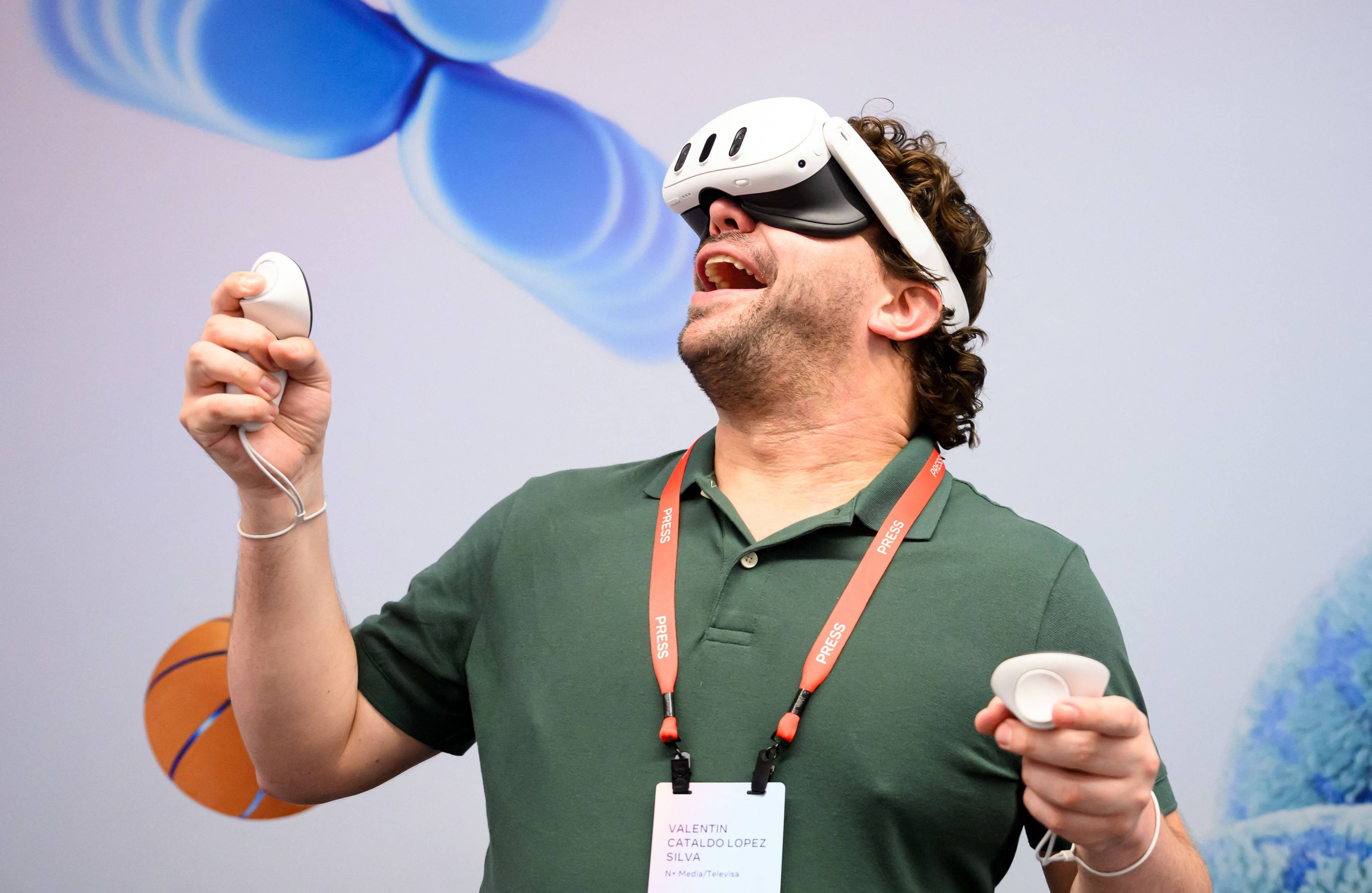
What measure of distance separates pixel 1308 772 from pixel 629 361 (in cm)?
158

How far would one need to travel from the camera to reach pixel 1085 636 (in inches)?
46.1

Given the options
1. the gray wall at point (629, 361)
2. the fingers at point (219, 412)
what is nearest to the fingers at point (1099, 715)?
the fingers at point (219, 412)

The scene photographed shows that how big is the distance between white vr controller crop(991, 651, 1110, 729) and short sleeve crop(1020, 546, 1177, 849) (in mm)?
367

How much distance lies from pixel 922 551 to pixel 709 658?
0.94 ft

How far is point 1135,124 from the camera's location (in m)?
2.31

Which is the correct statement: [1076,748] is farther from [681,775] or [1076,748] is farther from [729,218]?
[729,218]

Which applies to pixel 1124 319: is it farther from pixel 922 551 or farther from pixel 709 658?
pixel 709 658

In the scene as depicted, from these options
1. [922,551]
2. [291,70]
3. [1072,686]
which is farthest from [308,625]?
[291,70]

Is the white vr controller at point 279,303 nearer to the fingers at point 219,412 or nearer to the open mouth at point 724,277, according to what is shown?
the fingers at point 219,412

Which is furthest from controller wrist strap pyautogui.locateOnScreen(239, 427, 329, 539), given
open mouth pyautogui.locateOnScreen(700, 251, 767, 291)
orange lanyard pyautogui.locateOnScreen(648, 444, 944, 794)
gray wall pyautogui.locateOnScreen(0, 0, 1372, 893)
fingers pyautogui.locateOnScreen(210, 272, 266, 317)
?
gray wall pyautogui.locateOnScreen(0, 0, 1372, 893)

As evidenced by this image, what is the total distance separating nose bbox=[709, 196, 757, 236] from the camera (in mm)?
1513

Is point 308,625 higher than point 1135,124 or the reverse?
the reverse

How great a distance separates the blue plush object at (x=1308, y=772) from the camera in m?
2.01

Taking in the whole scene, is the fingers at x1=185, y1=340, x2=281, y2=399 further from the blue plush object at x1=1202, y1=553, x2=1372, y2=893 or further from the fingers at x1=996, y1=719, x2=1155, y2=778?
the blue plush object at x1=1202, y1=553, x2=1372, y2=893
